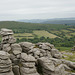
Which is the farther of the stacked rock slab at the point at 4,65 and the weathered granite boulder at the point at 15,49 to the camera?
the weathered granite boulder at the point at 15,49

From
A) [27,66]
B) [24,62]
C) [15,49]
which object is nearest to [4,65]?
[24,62]

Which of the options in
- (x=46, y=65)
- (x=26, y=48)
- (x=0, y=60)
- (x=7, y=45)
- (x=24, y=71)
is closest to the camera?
(x=0, y=60)

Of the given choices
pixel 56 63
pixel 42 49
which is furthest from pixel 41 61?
pixel 42 49

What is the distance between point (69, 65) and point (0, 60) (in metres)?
25.7

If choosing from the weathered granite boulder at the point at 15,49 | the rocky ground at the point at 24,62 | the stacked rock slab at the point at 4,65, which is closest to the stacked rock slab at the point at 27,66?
the rocky ground at the point at 24,62

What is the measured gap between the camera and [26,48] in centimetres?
4247

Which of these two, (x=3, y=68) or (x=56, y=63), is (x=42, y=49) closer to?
(x=56, y=63)

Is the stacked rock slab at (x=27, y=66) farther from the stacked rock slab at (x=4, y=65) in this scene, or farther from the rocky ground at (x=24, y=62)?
the stacked rock slab at (x=4, y=65)

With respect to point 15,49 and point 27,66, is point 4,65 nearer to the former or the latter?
point 27,66

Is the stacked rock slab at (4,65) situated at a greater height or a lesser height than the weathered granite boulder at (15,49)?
lesser

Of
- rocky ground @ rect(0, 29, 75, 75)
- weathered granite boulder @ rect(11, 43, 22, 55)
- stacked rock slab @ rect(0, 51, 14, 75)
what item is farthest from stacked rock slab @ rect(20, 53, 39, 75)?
stacked rock slab @ rect(0, 51, 14, 75)

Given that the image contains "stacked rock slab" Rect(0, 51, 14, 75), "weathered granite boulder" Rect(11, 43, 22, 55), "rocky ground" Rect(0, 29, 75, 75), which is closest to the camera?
"stacked rock slab" Rect(0, 51, 14, 75)

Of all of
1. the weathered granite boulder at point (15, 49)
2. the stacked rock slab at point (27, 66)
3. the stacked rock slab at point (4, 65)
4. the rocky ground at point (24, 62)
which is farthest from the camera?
the weathered granite boulder at point (15, 49)

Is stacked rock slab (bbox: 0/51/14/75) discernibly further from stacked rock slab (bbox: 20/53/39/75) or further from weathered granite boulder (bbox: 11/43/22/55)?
weathered granite boulder (bbox: 11/43/22/55)
